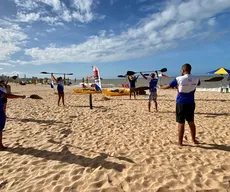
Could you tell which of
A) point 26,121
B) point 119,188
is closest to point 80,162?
point 119,188

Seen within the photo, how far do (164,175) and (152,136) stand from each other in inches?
82.7

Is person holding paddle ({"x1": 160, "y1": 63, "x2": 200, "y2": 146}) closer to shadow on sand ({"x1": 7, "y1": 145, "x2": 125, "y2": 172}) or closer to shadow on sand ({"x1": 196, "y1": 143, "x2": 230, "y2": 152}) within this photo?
shadow on sand ({"x1": 196, "y1": 143, "x2": 230, "y2": 152})

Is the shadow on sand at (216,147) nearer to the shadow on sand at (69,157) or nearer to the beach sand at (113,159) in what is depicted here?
the beach sand at (113,159)

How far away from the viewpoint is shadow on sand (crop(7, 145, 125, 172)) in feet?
11.4

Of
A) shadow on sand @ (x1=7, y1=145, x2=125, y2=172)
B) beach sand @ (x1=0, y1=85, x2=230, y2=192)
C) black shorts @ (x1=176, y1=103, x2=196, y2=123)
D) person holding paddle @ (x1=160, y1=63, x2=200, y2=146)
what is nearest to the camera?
Result: beach sand @ (x1=0, y1=85, x2=230, y2=192)

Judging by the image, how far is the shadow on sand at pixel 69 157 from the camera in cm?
348

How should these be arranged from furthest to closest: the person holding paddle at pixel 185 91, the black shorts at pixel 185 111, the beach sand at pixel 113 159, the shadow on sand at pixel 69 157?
the black shorts at pixel 185 111, the person holding paddle at pixel 185 91, the shadow on sand at pixel 69 157, the beach sand at pixel 113 159

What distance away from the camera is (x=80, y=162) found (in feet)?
11.9

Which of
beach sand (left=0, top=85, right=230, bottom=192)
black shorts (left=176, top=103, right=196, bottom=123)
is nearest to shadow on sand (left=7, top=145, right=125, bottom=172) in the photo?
beach sand (left=0, top=85, right=230, bottom=192)

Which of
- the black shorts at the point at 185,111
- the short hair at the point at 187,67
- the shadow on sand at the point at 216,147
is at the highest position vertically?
the short hair at the point at 187,67

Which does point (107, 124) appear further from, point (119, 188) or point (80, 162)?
point (119, 188)

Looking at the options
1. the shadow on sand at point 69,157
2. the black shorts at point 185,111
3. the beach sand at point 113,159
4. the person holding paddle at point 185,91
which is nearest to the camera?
the beach sand at point 113,159

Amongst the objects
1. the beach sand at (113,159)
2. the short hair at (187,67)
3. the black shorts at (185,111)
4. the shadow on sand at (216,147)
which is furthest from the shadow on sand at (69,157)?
the short hair at (187,67)

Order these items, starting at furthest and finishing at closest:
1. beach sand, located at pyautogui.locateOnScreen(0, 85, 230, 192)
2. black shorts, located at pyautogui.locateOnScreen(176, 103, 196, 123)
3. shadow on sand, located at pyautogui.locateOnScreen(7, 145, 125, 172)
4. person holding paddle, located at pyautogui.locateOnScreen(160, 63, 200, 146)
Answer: black shorts, located at pyautogui.locateOnScreen(176, 103, 196, 123)
person holding paddle, located at pyautogui.locateOnScreen(160, 63, 200, 146)
shadow on sand, located at pyautogui.locateOnScreen(7, 145, 125, 172)
beach sand, located at pyautogui.locateOnScreen(0, 85, 230, 192)
